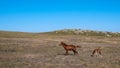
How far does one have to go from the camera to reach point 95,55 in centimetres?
3005

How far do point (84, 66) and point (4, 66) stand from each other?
6901 millimetres

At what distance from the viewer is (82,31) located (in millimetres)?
117875

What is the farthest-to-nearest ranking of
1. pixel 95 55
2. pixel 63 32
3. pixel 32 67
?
pixel 63 32
pixel 95 55
pixel 32 67

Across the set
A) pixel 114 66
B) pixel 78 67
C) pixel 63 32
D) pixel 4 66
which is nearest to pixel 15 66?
pixel 4 66

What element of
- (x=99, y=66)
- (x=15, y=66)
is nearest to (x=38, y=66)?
(x=15, y=66)

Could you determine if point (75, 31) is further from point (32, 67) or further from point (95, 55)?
point (32, 67)

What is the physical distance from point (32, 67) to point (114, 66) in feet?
23.4

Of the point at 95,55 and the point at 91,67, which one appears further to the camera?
the point at 95,55

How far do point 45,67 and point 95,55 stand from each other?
1116 cm

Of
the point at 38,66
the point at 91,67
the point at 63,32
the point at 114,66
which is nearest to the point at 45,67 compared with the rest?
the point at 38,66

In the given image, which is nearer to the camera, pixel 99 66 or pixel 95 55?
pixel 99 66

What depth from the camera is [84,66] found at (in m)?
21.2

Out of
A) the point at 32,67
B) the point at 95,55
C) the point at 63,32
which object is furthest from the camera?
the point at 63,32

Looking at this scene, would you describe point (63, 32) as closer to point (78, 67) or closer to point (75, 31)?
point (75, 31)
